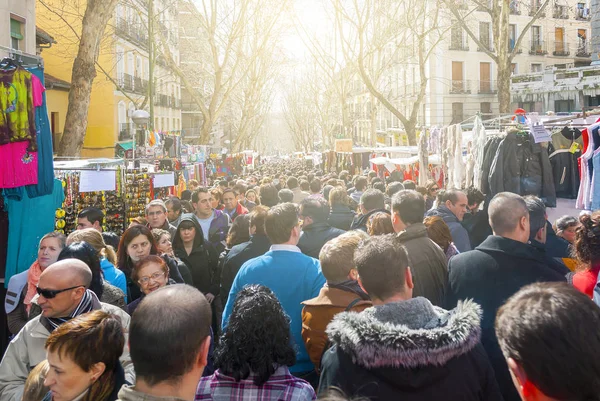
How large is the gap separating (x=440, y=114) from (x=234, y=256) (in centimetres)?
3719

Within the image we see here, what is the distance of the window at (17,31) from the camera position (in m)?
11.2

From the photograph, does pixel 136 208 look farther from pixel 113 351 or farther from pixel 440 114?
pixel 440 114

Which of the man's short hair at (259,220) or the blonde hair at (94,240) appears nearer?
the blonde hair at (94,240)

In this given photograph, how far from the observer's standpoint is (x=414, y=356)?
2.16 metres

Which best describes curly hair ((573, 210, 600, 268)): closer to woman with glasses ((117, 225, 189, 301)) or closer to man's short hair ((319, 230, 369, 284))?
man's short hair ((319, 230, 369, 284))

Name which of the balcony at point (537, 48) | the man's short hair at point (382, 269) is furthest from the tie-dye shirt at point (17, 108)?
the balcony at point (537, 48)

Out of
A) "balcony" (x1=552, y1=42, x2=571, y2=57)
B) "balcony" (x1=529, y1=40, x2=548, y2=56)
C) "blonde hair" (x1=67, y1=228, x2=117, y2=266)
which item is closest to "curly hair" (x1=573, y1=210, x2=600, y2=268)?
"blonde hair" (x1=67, y1=228, x2=117, y2=266)

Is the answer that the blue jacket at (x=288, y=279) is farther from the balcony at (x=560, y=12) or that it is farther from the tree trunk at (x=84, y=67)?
the balcony at (x=560, y=12)

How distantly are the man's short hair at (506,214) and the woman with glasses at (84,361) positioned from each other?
91.8 inches

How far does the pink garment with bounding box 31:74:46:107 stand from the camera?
5166 mm

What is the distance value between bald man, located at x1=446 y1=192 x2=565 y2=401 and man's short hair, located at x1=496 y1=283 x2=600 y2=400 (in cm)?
163

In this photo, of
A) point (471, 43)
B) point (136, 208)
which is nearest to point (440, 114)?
point (471, 43)

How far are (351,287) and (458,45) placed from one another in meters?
39.5

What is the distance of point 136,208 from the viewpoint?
9477 millimetres
